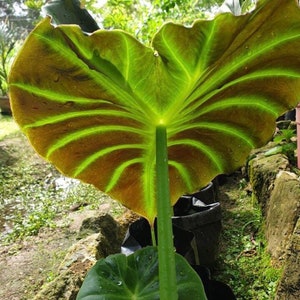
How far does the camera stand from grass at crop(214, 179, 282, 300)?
69.5 inches

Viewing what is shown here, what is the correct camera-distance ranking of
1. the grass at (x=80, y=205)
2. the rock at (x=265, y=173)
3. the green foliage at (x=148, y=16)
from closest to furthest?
1. the grass at (x=80, y=205)
2. the rock at (x=265, y=173)
3. the green foliage at (x=148, y=16)

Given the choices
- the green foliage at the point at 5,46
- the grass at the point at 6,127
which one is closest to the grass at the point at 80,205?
the grass at the point at 6,127

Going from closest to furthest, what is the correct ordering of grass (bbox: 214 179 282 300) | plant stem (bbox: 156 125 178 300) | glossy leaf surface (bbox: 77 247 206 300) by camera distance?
plant stem (bbox: 156 125 178 300), glossy leaf surface (bbox: 77 247 206 300), grass (bbox: 214 179 282 300)

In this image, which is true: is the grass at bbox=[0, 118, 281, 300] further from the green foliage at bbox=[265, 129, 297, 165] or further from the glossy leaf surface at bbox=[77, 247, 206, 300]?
the glossy leaf surface at bbox=[77, 247, 206, 300]

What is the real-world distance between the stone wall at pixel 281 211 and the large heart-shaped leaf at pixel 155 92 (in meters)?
0.47

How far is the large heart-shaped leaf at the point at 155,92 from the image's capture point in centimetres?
54

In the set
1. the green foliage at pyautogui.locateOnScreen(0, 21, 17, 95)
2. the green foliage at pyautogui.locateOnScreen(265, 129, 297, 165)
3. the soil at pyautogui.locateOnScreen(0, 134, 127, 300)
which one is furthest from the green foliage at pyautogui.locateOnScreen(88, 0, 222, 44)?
the green foliage at pyautogui.locateOnScreen(0, 21, 17, 95)

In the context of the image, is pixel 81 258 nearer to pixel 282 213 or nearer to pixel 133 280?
pixel 133 280

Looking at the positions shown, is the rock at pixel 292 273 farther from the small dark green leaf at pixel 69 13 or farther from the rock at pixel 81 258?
the small dark green leaf at pixel 69 13

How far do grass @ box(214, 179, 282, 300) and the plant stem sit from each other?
1171 millimetres

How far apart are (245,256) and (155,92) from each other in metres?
1.67

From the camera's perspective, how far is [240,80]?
0.67 meters

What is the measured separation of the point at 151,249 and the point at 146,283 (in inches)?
2.9

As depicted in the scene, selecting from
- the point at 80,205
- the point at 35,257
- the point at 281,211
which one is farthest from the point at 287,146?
the point at 80,205
